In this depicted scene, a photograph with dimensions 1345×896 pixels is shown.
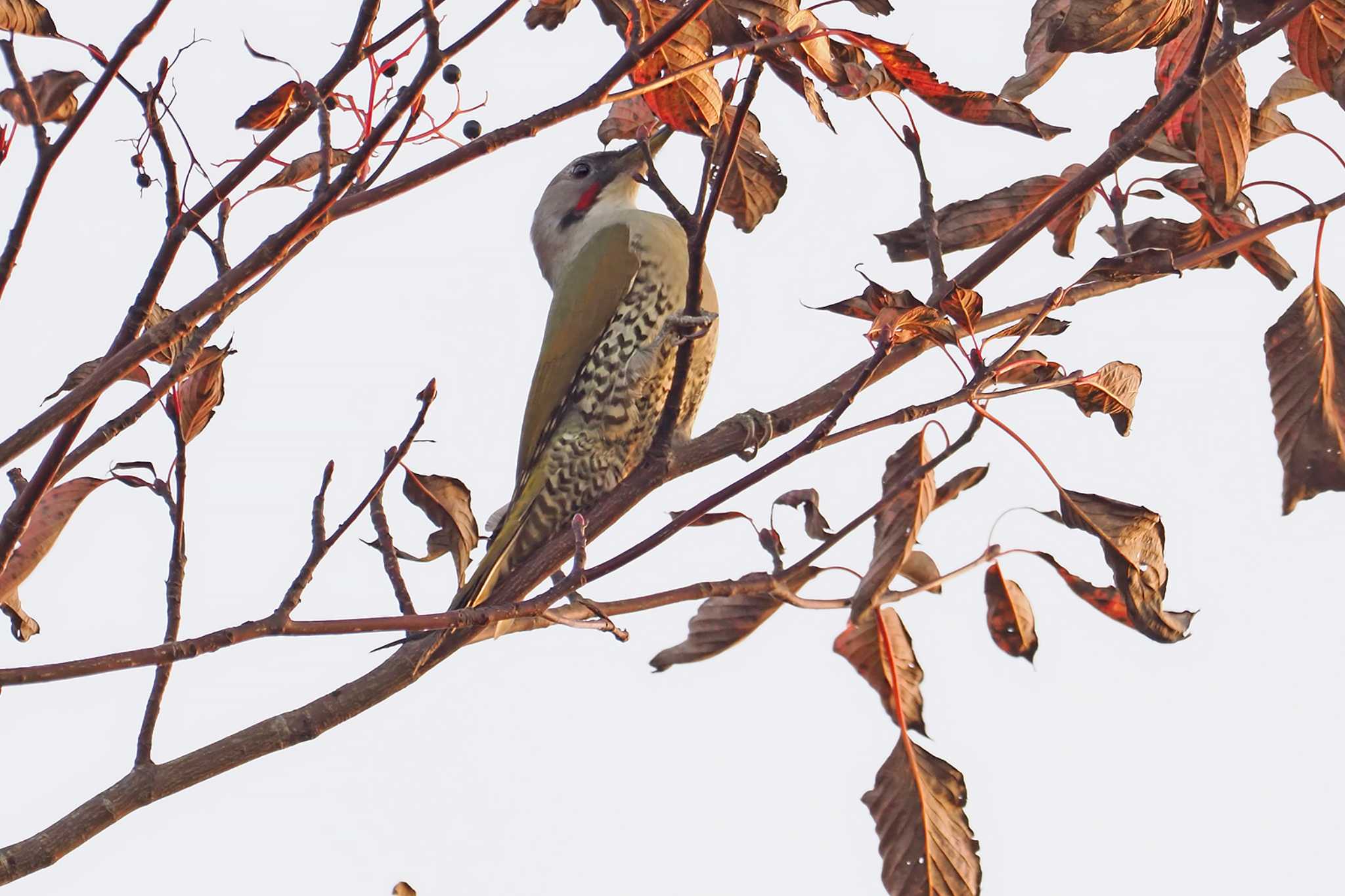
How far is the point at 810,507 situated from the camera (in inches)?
93.4

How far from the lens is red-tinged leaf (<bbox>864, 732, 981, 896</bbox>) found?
6.88 feet

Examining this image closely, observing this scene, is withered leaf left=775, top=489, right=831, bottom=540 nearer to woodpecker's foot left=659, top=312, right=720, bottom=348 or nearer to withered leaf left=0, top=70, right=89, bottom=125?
woodpecker's foot left=659, top=312, right=720, bottom=348

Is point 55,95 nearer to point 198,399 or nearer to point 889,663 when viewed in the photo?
point 198,399

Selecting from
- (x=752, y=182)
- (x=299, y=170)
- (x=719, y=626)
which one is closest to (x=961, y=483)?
(x=719, y=626)

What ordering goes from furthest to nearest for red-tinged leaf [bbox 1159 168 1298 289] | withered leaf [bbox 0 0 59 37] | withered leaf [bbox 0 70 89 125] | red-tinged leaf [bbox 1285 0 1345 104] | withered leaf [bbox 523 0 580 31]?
red-tinged leaf [bbox 1159 168 1298 289] < red-tinged leaf [bbox 1285 0 1345 104] < withered leaf [bbox 523 0 580 31] < withered leaf [bbox 0 0 59 37] < withered leaf [bbox 0 70 89 125]

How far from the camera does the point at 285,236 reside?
140 centimetres

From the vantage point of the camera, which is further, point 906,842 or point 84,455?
point 906,842

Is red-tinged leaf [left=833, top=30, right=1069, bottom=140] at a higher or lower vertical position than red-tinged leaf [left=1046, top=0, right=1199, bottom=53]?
higher

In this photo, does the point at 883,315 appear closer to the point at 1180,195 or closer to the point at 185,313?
the point at 185,313

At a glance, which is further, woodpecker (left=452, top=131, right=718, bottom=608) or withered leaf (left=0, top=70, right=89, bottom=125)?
woodpecker (left=452, top=131, right=718, bottom=608)

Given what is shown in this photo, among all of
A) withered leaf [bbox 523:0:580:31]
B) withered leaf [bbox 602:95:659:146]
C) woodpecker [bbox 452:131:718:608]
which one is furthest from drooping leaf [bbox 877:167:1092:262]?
woodpecker [bbox 452:131:718:608]

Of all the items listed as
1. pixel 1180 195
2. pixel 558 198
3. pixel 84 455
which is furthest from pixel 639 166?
pixel 84 455

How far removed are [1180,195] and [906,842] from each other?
1238 mm

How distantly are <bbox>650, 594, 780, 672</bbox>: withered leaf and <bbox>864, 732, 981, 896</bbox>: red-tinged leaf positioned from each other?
0.29 meters
